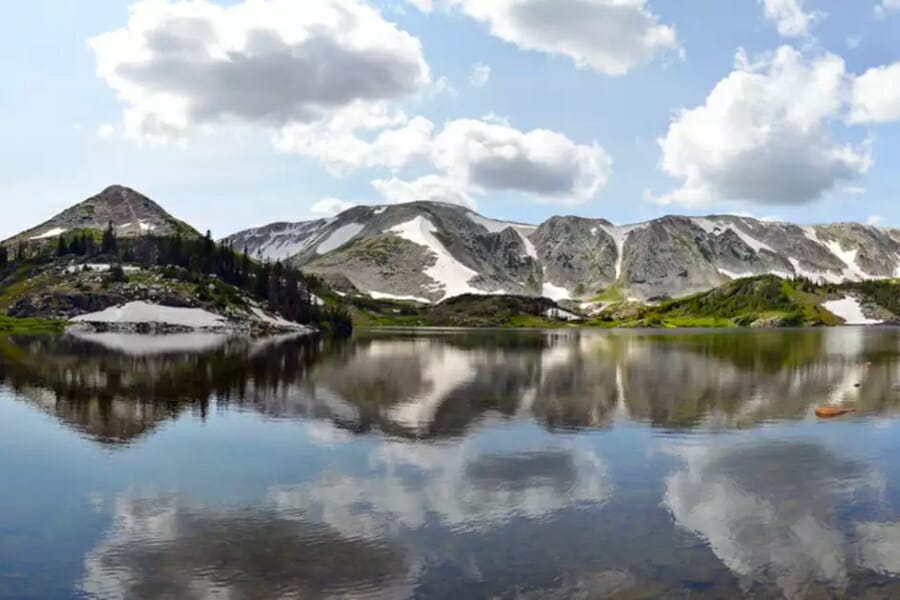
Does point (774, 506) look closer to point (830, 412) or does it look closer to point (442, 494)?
point (442, 494)

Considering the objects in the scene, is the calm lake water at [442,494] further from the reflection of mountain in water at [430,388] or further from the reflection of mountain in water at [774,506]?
the reflection of mountain in water at [430,388]

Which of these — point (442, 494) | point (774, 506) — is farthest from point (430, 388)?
point (774, 506)

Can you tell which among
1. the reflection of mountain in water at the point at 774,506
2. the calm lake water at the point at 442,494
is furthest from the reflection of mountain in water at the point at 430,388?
the reflection of mountain in water at the point at 774,506

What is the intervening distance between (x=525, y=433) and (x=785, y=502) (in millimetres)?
22116

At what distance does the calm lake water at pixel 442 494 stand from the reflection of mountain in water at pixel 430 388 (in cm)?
72

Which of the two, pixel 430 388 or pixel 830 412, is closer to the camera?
pixel 830 412

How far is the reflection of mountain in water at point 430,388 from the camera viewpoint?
205ft

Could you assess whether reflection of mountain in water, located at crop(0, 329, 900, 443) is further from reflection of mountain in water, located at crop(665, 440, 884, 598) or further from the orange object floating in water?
reflection of mountain in water, located at crop(665, 440, 884, 598)

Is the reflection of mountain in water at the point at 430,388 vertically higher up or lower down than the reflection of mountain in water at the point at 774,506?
lower down

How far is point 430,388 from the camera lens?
84.8 meters

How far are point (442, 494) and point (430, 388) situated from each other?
4848 centimetres

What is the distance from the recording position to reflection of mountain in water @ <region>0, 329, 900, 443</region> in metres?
62.4

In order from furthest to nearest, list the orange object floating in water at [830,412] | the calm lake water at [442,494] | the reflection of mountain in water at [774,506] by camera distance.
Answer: the orange object floating in water at [830,412]
the reflection of mountain in water at [774,506]
the calm lake water at [442,494]

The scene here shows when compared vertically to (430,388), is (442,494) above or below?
above
